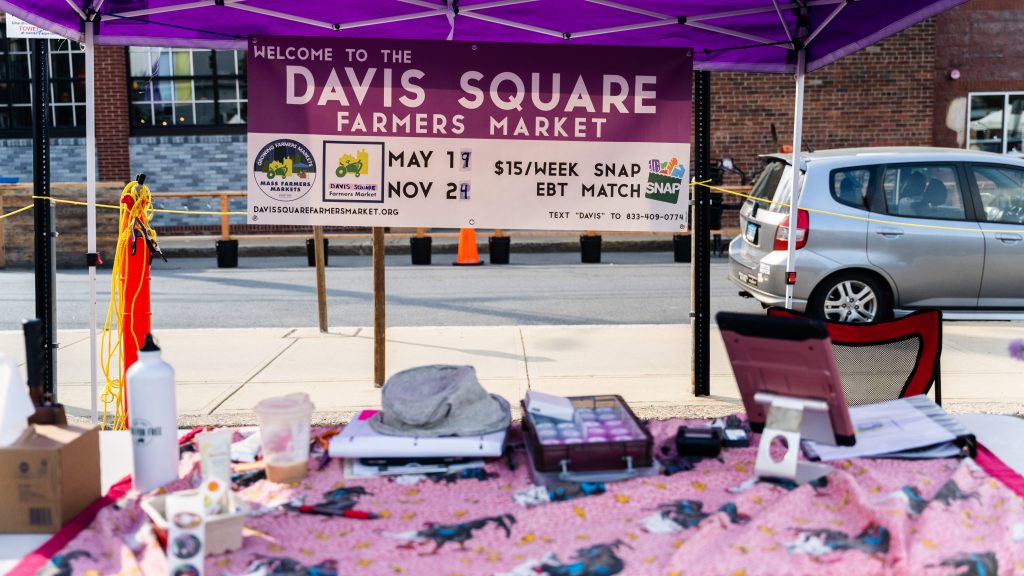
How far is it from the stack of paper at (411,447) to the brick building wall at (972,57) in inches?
693

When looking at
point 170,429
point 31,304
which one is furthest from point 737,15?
point 31,304

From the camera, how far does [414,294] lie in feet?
39.0

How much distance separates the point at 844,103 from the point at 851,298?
Answer: 10258mm

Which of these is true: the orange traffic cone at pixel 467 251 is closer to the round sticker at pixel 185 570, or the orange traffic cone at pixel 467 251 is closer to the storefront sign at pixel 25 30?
the storefront sign at pixel 25 30

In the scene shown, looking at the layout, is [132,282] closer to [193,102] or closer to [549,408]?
[549,408]

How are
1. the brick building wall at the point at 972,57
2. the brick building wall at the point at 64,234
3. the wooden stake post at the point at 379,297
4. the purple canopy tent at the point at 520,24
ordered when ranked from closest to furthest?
1. the purple canopy tent at the point at 520,24
2. the wooden stake post at the point at 379,297
3. the brick building wall at the point at 64,234
4. the brick building wall at the point at 972,57

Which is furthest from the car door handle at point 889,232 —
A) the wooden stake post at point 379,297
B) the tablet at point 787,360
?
the tablet at point 787,360

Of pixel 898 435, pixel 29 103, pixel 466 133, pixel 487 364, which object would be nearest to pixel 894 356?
pixel 898 435

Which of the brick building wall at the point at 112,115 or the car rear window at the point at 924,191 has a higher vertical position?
the brick building wall at the point at 112,115

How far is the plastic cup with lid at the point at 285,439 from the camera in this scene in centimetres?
280

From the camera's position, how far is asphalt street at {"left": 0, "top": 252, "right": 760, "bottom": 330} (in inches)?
398

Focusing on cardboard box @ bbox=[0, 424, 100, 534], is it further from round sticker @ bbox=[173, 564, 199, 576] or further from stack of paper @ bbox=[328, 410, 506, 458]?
stack of paper @ bbox=[328, 410, 506, 458]

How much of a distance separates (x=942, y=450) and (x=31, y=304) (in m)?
10.8

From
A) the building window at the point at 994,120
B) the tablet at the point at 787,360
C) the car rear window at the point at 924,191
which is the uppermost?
the building window at the point at 994,120
